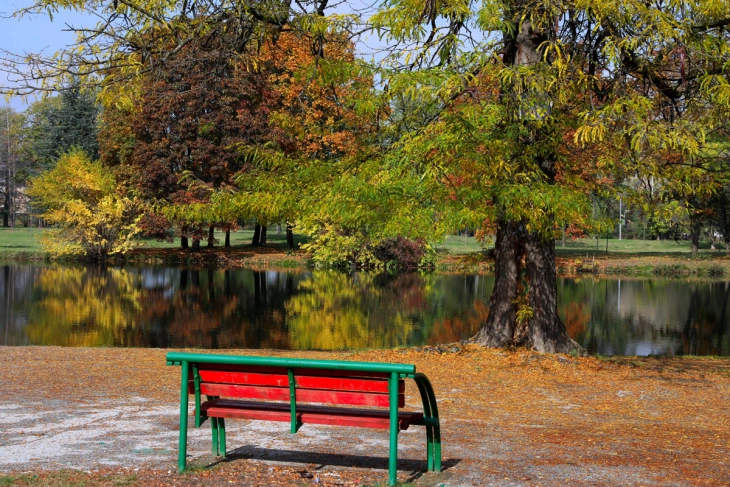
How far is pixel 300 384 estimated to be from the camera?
213 inches

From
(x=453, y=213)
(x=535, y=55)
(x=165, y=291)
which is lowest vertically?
(x=165, y=291)

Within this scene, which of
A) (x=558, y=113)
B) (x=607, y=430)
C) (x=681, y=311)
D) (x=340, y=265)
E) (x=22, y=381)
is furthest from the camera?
(x=340, y=265)

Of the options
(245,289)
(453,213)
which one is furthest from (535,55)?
(245,289)

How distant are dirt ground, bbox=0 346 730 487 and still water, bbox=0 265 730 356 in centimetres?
718

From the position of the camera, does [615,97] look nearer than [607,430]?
No

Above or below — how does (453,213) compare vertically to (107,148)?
below

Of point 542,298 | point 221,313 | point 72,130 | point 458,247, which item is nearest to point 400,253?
point 458,247

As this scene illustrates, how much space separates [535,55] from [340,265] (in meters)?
29.3

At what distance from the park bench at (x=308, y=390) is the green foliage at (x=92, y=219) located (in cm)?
3763

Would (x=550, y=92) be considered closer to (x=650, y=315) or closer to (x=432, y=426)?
(x=432, y=426)

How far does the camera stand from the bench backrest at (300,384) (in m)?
5.27

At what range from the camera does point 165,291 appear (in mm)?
29500

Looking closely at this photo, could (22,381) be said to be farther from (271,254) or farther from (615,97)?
(271,254)

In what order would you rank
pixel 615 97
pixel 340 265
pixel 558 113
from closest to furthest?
1. pixel 615 97
2. pixel 558 113
3. pixel 340 265
